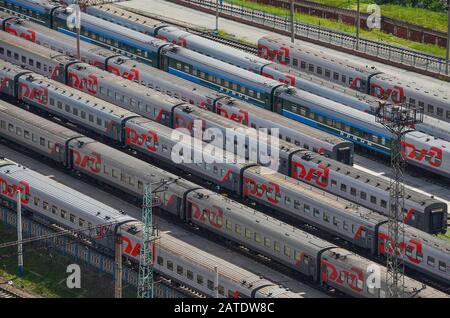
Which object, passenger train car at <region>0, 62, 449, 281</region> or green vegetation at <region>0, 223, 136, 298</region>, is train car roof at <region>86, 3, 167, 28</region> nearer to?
passenger train car at <region>0, 62, 449, 281</region>

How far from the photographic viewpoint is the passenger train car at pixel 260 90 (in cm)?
12531

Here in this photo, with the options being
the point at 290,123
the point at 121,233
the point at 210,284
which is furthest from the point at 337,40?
the point at 210,284

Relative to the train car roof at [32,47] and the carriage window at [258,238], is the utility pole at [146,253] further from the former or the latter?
the train car roof at [32,47]

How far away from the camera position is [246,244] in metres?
108

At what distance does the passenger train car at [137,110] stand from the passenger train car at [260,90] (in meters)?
9.88

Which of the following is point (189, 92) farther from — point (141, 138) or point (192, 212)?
point (192, 212)

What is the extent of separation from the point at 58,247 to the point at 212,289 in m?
15.4

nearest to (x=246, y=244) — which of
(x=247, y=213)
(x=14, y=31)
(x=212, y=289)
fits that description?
(x=247, y=213)

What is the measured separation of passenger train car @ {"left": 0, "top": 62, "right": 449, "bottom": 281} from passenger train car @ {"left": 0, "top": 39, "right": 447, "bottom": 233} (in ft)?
0.54

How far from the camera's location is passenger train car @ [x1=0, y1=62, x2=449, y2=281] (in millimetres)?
107000

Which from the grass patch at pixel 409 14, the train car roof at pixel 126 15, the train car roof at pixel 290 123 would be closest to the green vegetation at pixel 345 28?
the grass patch at pixel 409 14
